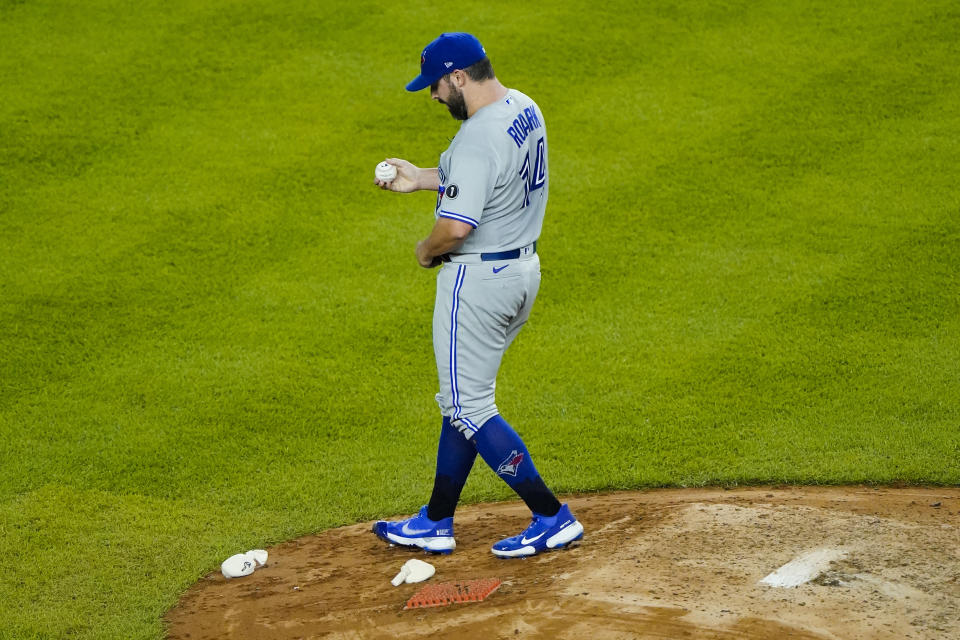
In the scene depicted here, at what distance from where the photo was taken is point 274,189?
870cm

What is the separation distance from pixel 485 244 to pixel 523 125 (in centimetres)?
52

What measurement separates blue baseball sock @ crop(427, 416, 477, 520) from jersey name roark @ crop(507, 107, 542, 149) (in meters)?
1.27

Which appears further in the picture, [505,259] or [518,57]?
[518,57]

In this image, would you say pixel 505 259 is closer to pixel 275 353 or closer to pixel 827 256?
pixel 275 353

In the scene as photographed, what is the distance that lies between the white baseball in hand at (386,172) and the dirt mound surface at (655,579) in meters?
1.73

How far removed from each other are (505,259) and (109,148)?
590 cm

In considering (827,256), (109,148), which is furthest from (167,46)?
(827,256)

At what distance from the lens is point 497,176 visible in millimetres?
4266

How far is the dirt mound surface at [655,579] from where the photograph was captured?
3.75 metres

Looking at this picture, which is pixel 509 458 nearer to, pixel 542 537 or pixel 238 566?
pixel 542 537

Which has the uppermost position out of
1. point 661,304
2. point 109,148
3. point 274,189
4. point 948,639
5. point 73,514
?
point 109,148

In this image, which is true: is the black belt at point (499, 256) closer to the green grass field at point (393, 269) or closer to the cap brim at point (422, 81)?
the cap brim at point (422, 81)

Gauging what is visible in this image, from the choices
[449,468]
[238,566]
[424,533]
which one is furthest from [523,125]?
[238,566]

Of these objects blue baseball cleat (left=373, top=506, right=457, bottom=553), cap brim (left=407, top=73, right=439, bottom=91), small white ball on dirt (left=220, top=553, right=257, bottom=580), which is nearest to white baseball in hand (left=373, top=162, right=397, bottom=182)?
cap brim (left=407, top=73, right=439, bottom=91)
